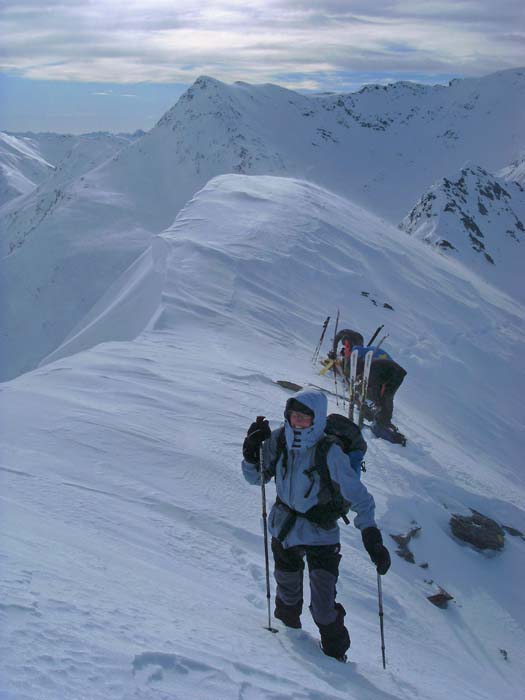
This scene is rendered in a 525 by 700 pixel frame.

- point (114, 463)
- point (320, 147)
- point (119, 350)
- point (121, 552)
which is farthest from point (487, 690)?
point (320, 147)

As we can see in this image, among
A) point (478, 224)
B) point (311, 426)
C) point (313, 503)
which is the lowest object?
point (313, 503)

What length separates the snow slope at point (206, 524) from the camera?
3676 millimetres

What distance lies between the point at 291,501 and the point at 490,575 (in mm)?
5144

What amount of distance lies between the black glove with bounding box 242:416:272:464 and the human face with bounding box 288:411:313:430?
0.33 metres

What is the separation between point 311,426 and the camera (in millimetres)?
4613

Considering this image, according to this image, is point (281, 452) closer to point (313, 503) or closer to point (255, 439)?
point (255, 439)

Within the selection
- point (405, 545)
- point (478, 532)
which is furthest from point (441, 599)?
point (478, 532)

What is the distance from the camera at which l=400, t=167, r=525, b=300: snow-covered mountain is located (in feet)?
152

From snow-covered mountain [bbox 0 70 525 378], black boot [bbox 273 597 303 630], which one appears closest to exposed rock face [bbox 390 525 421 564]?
black boot [bbox 273 597 303 630]

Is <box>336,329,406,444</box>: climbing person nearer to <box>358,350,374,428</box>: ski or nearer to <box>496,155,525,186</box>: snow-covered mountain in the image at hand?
<box>358,350,374,428</box>: ski

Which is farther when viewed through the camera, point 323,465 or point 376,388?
point 376,388

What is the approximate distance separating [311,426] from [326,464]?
0.29m

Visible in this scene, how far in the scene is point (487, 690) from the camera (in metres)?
6.02

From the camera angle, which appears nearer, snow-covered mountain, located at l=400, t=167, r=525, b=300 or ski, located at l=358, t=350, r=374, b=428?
ski, located at l=358, t=350, r=374, b=428
